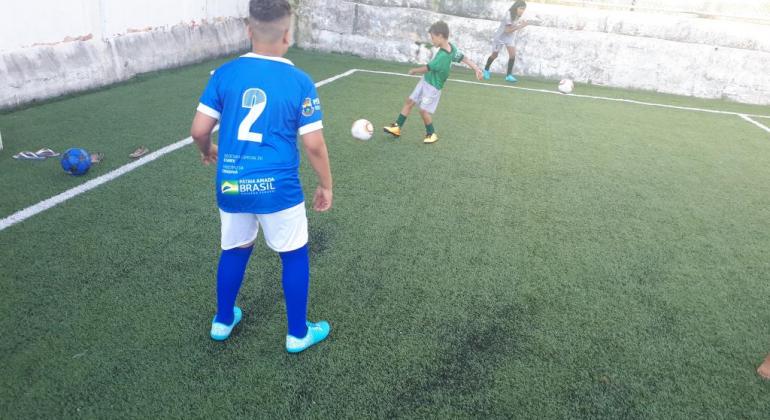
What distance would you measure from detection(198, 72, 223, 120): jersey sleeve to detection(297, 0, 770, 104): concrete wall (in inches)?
442

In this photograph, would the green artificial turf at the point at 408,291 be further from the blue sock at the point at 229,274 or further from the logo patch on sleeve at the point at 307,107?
the logo patch on sleeve at the point at 307,107

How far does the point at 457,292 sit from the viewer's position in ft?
10.9

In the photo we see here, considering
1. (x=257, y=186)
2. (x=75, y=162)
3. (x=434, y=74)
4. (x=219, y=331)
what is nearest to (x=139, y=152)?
(x=75, y=162)

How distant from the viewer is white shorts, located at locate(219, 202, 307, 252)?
236 centimetres

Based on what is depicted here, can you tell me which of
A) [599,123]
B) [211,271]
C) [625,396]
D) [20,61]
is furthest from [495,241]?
[20,61]

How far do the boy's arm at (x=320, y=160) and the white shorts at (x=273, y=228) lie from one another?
122 millimetres

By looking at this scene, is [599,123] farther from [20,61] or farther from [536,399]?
[20,61]

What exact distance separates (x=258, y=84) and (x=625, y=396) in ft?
7.63

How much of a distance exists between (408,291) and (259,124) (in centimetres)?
160

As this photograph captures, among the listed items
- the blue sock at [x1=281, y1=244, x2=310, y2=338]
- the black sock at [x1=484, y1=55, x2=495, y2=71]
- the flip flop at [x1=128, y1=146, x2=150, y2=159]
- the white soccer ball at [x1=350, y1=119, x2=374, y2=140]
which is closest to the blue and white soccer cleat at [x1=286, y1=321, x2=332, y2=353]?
the blue sock at [x1=281, y1=244, x2=310, y2=338]

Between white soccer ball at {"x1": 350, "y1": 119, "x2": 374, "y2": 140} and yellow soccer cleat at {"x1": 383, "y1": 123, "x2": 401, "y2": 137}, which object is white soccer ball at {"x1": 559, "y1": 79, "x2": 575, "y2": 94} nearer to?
yellow soccer cleat at {"x1": 383, "y1": 123, "x2": 401, "y2": 137}

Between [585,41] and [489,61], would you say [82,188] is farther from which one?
[585,41]

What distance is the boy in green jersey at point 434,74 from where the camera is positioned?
6.05m

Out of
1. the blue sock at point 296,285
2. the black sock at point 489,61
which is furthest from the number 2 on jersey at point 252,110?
the black sock at point 489,61
